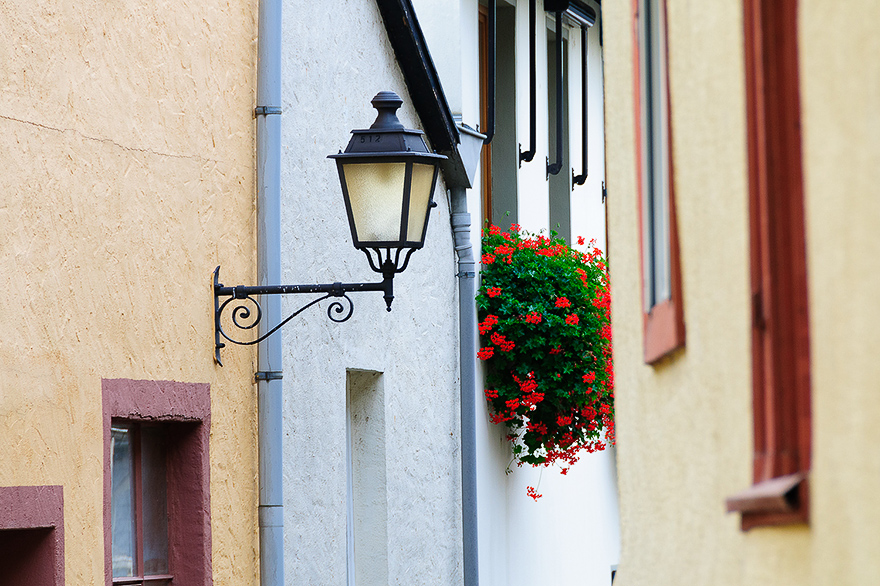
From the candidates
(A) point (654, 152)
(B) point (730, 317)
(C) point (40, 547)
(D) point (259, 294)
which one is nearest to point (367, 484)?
(D) point (259, 294)

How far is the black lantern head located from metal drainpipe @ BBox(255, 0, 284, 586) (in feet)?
2.13

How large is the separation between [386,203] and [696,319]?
2.94 meters

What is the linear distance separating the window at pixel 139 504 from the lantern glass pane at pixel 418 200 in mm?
1237

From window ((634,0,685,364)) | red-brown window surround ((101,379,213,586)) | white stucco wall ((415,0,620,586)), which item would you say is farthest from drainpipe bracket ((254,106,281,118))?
white stucco wall ((415,0,620,586))

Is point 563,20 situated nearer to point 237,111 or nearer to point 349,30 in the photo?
point 349,30

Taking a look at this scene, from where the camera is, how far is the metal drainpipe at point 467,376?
890cm

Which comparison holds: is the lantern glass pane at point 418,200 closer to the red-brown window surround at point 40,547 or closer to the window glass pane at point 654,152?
the red-brown window surround at point 40,547

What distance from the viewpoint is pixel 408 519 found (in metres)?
8.05

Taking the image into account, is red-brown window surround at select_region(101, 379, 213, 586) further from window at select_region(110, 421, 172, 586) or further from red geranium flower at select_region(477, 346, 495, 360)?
red geranium flower at select_region(477, 346, 495, 360)

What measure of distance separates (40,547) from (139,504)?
35.1 inches

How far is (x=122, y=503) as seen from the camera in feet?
17.7

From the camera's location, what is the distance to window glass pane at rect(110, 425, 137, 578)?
530cm

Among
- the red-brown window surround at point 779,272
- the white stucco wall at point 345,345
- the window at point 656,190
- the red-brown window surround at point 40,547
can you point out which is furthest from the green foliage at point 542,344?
the red-brown window surround at point 779,272

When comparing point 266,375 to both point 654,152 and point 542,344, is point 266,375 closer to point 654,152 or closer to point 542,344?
point 654,152
